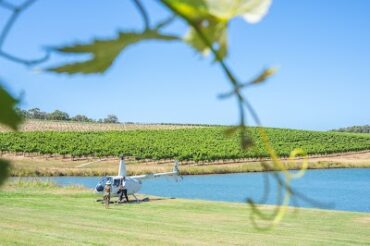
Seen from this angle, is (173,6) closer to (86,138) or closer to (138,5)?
(138,5)

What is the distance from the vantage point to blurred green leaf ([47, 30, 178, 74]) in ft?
0.34

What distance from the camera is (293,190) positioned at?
11 centimetres

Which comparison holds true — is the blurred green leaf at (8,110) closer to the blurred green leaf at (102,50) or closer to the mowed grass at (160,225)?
the blurred green leaf at (102,50)

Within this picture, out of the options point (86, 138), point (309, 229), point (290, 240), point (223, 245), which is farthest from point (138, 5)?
point (86, 138)

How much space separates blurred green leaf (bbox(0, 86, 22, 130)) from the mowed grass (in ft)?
19.0

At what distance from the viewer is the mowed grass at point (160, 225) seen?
20.1 feet

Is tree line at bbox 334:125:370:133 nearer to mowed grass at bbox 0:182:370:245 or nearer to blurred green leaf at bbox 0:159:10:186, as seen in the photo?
mowed grass at bbox 0:182:370:245

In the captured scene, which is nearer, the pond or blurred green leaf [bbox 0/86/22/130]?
blurred green leaf [bbox 0/86/22/130]

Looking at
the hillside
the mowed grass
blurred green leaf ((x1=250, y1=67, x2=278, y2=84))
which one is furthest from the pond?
blurred green leaf ((x1=250, y1=67, x2=278, y2=84))

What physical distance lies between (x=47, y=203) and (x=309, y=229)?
4674 millimetres

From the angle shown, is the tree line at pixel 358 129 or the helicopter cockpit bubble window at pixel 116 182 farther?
the tree line at pixel 358 129

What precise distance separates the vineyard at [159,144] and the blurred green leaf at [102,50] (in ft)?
74.7

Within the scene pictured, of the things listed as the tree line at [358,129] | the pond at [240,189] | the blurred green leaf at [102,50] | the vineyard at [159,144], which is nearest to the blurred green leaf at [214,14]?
the blurred green leaf at [102,50]

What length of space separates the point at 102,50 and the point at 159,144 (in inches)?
1124
